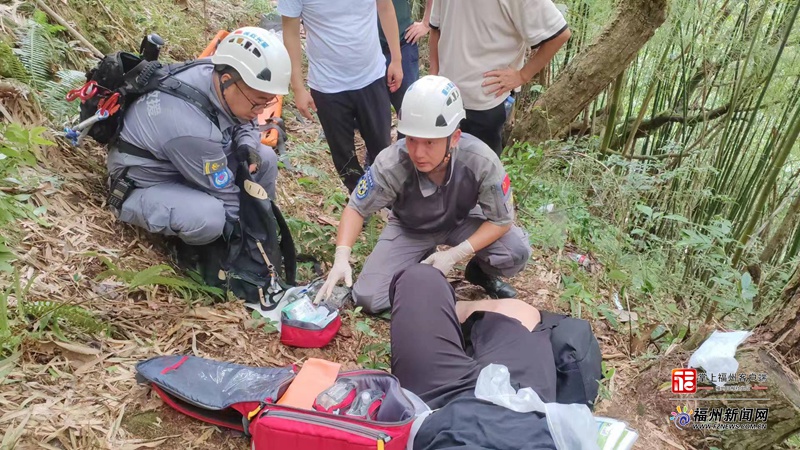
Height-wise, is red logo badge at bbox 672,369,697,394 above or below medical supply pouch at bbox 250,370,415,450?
below

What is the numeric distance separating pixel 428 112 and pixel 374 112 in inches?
39.3

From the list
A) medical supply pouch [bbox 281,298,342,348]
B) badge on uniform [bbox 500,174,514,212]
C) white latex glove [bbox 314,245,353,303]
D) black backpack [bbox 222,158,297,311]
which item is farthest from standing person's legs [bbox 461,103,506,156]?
medical supply pouch [bbox 281,298,342,348]

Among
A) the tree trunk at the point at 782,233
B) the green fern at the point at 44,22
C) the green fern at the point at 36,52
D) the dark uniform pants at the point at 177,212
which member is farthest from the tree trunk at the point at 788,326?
the green fern at the point at 44,22

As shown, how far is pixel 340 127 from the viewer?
3.46 m

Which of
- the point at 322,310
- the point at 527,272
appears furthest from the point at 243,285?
the point at 527,272

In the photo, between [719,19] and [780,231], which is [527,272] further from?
[719,19]

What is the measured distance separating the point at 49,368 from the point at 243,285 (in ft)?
3.13

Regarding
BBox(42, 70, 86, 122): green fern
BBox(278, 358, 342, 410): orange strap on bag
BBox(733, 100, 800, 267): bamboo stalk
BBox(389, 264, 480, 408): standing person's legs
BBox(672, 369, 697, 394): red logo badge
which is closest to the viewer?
BBox(278, 358, 342, 410): orange strap on bag

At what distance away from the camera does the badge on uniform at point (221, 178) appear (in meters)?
2.69

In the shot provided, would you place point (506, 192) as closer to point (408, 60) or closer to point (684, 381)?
point (684, 381)

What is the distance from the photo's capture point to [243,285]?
2846 mm

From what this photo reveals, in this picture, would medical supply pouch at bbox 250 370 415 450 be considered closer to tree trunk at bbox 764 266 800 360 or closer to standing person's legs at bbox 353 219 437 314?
standing person's legs at bbox 353 219 437 314

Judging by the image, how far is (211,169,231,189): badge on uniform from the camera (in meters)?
2.69

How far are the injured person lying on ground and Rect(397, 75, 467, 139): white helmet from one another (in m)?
0.66
